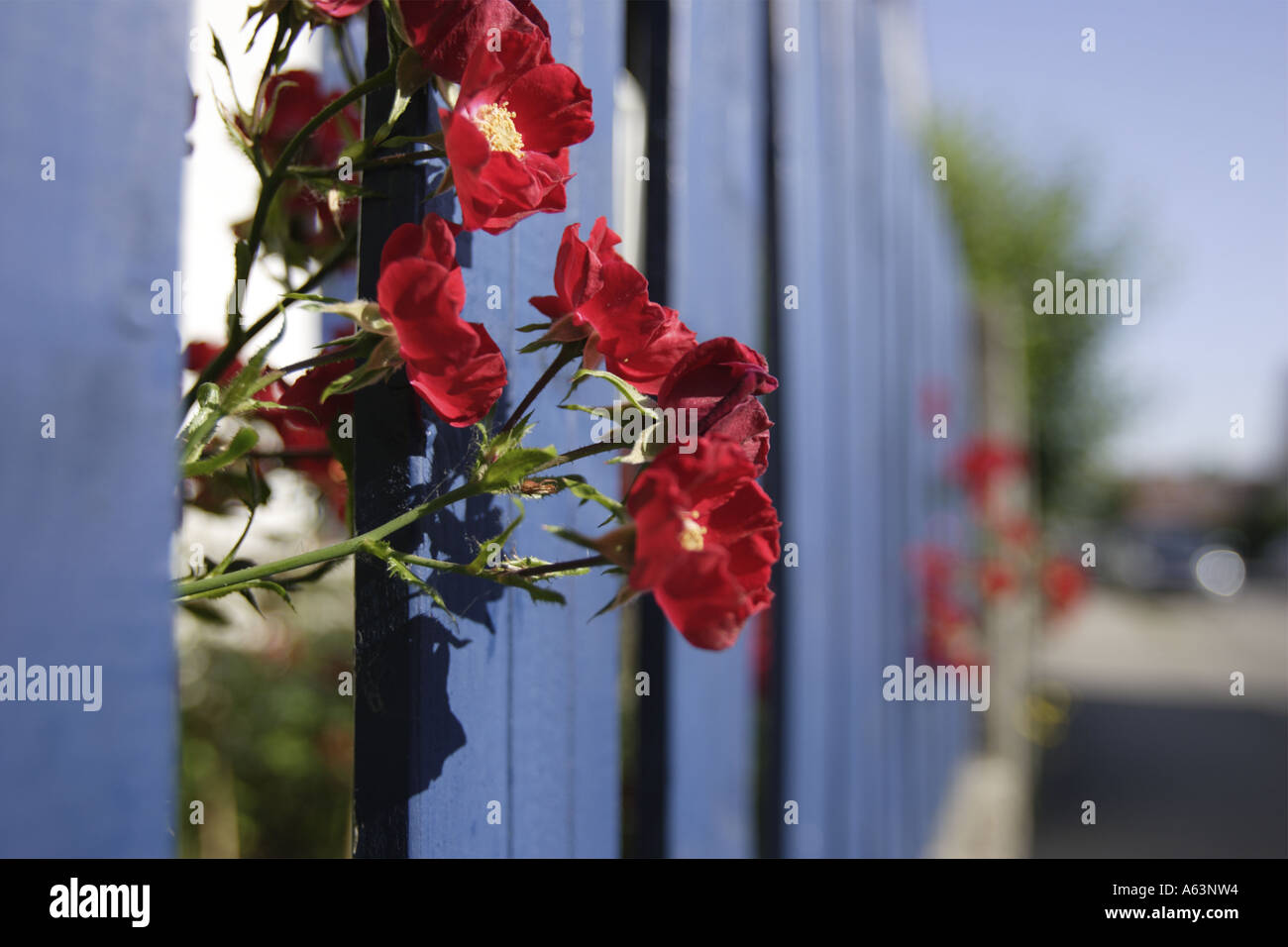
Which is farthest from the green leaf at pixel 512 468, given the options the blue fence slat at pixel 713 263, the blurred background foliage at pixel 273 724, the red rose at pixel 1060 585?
the red rose at pixel 1060 585

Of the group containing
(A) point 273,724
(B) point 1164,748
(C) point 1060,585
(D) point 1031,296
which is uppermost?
(D) point 1031,296

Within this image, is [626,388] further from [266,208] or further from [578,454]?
[266,208]

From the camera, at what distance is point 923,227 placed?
4.26 m

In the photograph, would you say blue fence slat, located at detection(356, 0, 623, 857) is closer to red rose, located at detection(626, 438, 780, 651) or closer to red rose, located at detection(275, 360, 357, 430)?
red rose, located at detection(275, 360, 357, 430)

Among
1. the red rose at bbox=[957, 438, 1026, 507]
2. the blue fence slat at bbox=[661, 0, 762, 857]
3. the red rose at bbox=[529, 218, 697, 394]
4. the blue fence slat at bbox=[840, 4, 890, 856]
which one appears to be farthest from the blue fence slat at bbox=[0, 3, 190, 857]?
the red rose at bbox=[957, 438, 1026, 507]

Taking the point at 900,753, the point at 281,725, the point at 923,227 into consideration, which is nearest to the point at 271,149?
the point at 281,725

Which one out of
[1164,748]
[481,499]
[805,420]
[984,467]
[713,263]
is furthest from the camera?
[1164,748]

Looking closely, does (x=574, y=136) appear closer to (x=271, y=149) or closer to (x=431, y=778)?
(x=271, y=149)

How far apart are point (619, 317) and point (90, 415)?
0.29 meters

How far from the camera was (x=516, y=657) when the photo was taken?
892 mm

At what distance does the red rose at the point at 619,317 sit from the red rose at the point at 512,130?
4 centimetres

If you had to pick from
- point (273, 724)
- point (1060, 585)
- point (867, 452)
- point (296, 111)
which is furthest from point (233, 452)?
point (1060, 585)

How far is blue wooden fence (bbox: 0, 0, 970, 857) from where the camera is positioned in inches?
20.1
